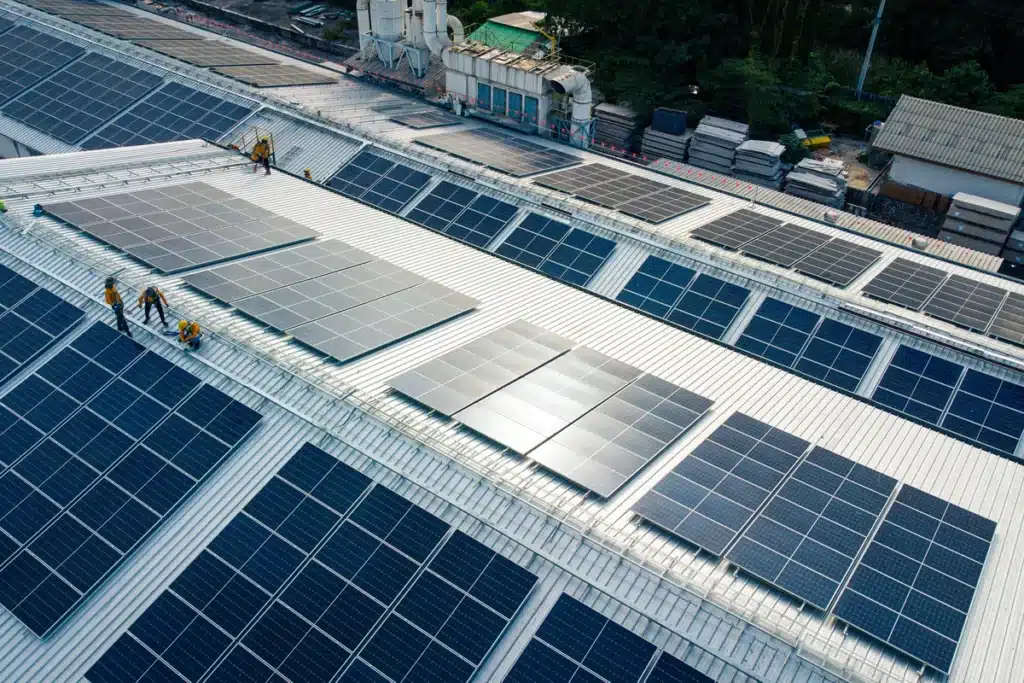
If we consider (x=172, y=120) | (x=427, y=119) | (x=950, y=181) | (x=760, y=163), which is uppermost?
(x=427, y=119)

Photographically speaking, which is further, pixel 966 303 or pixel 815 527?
pixel 966 303

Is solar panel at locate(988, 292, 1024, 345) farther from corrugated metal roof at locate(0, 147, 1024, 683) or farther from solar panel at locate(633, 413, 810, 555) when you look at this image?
solar panel at locate(633, 413, 810, 555)

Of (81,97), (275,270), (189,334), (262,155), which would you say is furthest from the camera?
(81,97)

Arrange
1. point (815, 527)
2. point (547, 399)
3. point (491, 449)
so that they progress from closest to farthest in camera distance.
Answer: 1. point (815, 527)
2. point (491, 449)
3. point (547, 399)

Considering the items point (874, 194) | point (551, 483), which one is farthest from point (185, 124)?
point (874, 194)

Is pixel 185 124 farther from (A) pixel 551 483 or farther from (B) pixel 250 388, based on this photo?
(A) pixel 551 483

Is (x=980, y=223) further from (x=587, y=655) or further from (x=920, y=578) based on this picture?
(x=587, y=655)

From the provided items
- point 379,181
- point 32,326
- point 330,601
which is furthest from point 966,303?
point 32,326
